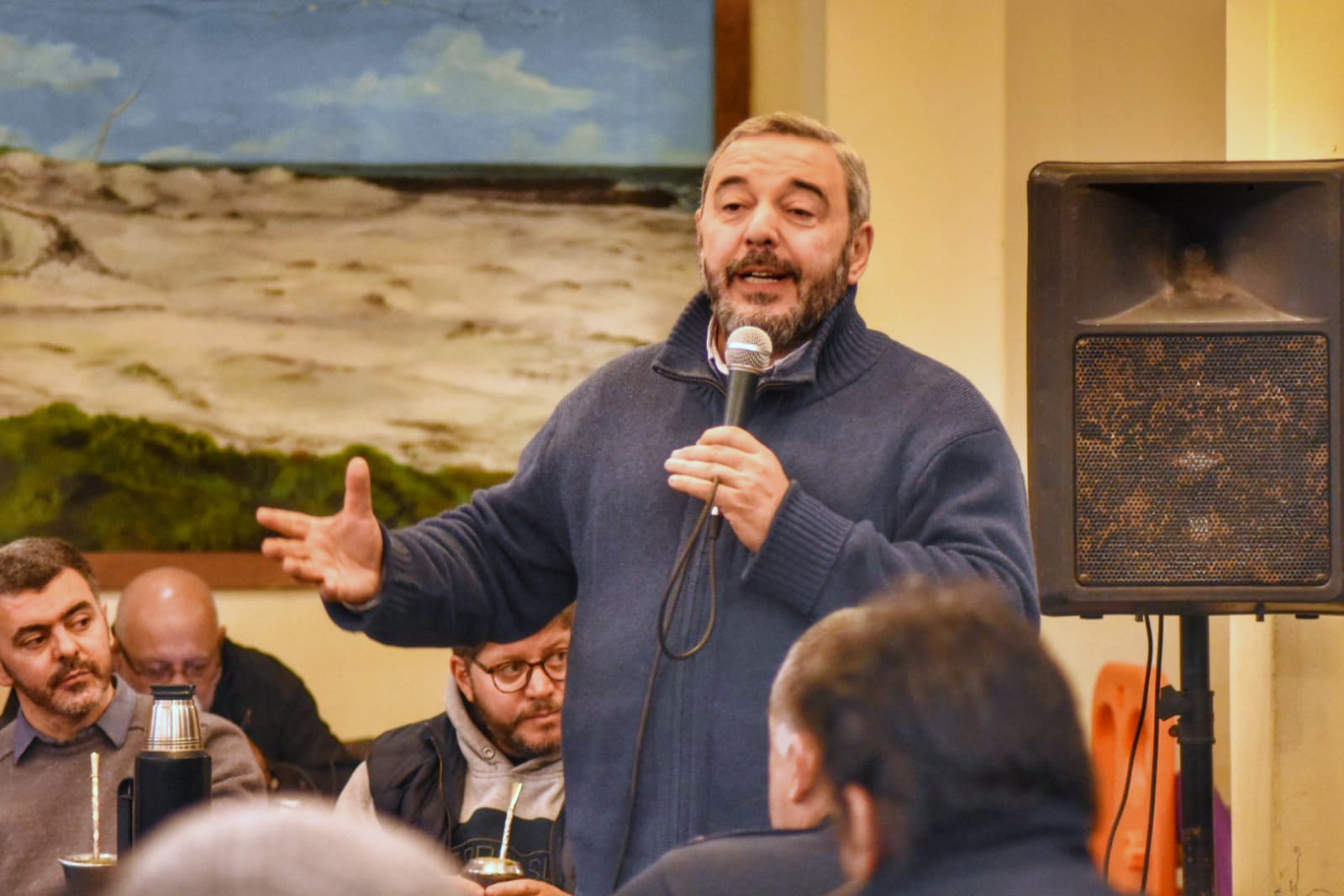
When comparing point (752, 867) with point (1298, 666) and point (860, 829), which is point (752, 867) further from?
point (1298, 666)

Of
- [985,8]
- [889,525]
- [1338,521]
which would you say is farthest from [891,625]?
[985,8]

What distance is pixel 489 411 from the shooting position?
4488 mm

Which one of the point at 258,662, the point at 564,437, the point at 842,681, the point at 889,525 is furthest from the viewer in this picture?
the point at 258,662

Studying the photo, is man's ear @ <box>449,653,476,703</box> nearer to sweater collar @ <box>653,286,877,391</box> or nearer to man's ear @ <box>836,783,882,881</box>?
sweater collar @ <box>653,286,877,391</box>

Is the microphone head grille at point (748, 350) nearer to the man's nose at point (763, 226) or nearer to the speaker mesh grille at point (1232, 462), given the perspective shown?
the man's nose at point (763, 226)

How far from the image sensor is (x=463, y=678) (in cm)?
308

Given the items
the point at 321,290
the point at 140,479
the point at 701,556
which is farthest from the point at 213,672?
the point at 701,556

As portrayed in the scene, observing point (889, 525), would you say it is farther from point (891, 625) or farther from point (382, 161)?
point (382, 161)

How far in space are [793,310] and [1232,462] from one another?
0.63 meters

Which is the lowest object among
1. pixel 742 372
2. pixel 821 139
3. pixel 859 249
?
pixel 742 372

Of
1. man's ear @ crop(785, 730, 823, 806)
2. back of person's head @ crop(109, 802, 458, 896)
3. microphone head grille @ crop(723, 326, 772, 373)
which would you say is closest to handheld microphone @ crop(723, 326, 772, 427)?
microphone head grille @ crop(723, 326, 772, 373)

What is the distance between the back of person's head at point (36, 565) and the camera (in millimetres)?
3225

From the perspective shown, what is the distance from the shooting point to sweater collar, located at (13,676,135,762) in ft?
10.1

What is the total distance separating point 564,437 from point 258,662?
2.33 meters
